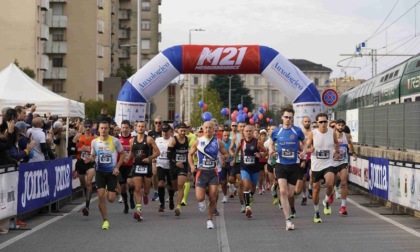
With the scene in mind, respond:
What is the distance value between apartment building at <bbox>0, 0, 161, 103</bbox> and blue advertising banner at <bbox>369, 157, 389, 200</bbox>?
31.4m

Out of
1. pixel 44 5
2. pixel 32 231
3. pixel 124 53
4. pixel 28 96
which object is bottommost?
pixel 32 231

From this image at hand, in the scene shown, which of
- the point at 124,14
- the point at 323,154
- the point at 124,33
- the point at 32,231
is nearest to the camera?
the point at 32,231

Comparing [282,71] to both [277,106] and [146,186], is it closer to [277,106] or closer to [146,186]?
[146,186]

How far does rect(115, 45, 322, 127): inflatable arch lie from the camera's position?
2656 centimetres

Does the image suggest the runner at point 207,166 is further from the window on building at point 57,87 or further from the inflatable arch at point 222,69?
the window on building at point 57,87

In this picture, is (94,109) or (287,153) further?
(94,109)

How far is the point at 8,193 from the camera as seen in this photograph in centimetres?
1380

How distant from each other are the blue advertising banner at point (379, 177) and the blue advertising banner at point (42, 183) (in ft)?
22.4

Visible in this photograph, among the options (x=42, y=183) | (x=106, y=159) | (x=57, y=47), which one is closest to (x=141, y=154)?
(x=106, y=159)

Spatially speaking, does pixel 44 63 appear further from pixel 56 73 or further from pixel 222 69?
pixel 222 69

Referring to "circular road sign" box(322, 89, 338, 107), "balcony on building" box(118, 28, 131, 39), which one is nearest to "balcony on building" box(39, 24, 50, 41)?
"balcony on building" box(118, 28, 131, 39)

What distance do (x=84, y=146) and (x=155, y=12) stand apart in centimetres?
10038

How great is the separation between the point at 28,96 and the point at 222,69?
644 cm

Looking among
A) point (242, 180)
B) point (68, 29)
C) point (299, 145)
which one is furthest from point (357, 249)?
point (68, 29)
